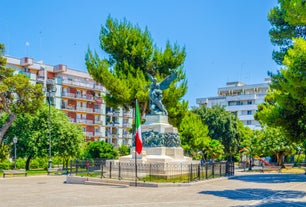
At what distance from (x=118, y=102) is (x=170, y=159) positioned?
41.5ft

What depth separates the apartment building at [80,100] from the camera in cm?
6438

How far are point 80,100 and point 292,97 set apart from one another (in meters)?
57.4

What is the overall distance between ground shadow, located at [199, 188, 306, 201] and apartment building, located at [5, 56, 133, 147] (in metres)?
50.7

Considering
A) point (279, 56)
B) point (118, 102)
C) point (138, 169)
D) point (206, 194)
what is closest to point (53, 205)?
point (206, 194)

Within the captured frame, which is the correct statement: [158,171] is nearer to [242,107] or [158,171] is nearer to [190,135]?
[190,135]

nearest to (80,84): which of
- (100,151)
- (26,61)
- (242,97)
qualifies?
(26,61)

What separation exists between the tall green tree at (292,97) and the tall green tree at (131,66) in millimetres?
15267

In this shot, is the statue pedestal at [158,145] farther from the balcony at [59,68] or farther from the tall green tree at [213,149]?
the balcony at [59,68]

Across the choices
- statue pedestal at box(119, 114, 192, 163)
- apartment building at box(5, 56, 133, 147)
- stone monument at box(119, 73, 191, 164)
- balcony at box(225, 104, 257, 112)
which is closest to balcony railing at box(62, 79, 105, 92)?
apartment building at box(5, 56, 133, 147)

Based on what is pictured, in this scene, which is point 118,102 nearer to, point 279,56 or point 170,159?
point 170,159

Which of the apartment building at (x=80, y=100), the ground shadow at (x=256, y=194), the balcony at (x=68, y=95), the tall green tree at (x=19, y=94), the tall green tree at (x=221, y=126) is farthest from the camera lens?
the balcony at (x=68, y=95)

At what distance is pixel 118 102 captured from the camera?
3400 cm

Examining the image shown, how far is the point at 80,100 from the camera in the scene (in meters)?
70.5

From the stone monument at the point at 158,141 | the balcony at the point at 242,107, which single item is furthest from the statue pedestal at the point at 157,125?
the balcony at the point at 242,107
